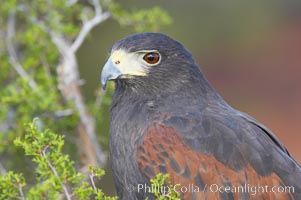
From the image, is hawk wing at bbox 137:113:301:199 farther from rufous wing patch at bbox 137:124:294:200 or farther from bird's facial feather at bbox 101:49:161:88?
bird's facial feather at bbox 101:49:161:88

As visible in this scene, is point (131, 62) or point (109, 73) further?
point (131, 62)

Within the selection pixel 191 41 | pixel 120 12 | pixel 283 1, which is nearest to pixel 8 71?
pixel 120 12

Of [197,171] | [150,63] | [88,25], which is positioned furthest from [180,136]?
[88,25]

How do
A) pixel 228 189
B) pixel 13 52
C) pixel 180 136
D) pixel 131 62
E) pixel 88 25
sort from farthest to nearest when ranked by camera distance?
pixel 13 52 < pixel 88 25 < pixel 131 62 < pixel 180 136 < pixel 228 189

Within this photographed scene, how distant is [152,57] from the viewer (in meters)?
5.72

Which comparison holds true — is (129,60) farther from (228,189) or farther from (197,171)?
(228,189)

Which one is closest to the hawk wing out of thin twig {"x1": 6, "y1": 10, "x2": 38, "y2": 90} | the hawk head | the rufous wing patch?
the rufous wing patch

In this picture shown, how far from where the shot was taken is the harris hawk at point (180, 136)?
5223 millimetres

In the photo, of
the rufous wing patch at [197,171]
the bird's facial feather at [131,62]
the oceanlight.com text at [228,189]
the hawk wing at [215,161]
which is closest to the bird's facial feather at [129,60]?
the bird's facial feather at [131,62]

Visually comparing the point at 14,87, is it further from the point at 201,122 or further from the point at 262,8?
the point at 262,8

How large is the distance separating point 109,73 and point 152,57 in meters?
0.35

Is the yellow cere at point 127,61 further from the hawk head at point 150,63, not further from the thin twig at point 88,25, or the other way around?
the thin twig at point 88,25

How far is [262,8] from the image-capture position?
15578 millimetres

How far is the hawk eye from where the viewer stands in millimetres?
5699
